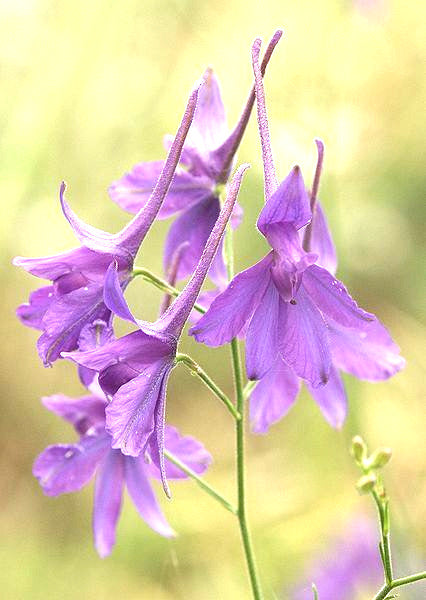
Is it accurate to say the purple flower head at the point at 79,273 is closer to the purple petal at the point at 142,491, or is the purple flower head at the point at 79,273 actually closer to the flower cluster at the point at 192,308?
the flower cluster at the point at 192,308

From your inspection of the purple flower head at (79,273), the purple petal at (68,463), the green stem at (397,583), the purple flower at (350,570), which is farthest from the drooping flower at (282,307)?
the purple flower at (350,570)

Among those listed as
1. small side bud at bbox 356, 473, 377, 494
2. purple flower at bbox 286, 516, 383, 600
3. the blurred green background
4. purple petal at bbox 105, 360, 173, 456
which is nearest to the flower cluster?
purple petal at bbox 105, 360, 173, 456

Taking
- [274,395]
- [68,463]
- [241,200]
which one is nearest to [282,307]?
[274,395]

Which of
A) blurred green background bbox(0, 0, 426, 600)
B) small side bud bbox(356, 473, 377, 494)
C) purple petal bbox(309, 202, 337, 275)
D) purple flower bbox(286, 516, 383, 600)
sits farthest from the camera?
blurred green background bbox(0, 0, 426, 600)

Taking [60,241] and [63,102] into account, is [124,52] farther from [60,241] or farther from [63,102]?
[60,241]

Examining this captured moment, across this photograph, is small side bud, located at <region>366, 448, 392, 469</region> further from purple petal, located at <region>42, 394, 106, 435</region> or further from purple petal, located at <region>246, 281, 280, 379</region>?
purple petal, located at <region>42, 394, 106, 435</region>

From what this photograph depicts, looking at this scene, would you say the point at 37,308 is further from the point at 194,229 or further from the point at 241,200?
the point at 241,200

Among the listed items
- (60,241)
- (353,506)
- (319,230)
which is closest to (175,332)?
(319,230)
